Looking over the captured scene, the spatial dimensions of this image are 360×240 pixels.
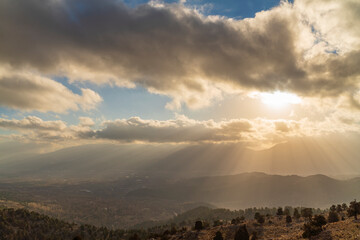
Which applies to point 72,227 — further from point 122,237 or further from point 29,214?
point 122,237

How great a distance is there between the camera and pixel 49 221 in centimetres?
13500

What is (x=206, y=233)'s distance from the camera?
59.5 meters

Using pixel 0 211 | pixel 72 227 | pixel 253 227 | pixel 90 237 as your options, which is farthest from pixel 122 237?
pixel 253 227

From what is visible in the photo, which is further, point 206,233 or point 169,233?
point 169,233

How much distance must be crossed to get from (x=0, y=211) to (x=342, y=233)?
173 meters

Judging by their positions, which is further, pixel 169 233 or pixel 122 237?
pixel 122 237

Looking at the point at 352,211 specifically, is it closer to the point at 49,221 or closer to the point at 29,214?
the point at 49,221

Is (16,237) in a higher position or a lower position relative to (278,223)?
lower

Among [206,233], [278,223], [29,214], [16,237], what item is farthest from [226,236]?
[29,214]

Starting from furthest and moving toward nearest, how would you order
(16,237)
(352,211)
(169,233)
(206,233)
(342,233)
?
(16,237) → (169,233) → (206,233) → (352,211) → (342,233)

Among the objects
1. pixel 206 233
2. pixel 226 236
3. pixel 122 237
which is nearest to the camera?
pixel 226 236

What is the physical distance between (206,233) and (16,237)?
114820 mm

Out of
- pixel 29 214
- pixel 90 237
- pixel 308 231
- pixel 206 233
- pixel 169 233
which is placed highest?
pixel 308 231

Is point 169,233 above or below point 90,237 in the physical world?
above
